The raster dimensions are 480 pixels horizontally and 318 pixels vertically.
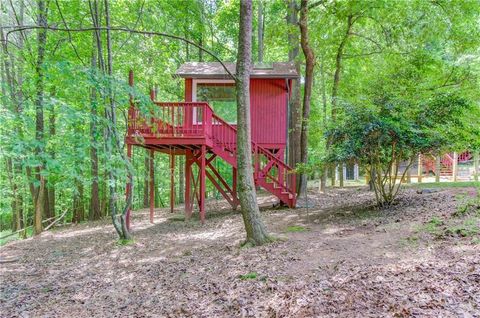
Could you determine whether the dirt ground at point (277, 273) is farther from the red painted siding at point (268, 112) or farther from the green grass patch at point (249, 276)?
the red painted siding at point (268, 112)

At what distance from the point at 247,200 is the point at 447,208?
4.10 m

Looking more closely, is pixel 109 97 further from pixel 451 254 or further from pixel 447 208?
pixel 447 208

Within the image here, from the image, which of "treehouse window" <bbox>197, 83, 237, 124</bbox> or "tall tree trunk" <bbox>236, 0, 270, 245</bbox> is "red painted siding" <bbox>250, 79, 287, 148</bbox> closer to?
"treehouse window" <bbox>197, 83, 237, 124</bbox>

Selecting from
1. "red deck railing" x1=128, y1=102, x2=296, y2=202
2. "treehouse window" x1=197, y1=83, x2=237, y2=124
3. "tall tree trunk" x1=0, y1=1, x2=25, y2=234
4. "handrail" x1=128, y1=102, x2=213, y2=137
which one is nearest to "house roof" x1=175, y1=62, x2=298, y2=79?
"treehouse window" x1=197, y1=83, x2=237, y2=124

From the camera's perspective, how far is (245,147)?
19.3 ft

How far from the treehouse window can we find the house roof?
16.7 inches

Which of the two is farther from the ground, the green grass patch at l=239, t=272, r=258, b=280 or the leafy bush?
the leafy bush

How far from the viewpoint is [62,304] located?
453 cm

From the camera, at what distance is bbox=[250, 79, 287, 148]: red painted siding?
1083 centimetres

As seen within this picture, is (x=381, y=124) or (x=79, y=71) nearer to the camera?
(x=79, y=71)

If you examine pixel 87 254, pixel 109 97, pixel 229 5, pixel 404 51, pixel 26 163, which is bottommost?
pixel 87 254

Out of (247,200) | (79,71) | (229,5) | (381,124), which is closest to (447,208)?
(381,124)

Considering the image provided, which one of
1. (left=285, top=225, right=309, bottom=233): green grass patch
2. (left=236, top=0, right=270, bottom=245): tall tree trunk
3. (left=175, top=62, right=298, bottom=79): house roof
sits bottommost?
(left=285, top=225, right=309, bottom=233): green grass patch

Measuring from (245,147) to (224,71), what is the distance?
18.0 ft
